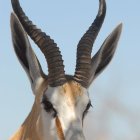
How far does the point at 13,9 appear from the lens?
10844 mm

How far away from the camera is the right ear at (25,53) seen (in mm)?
10125

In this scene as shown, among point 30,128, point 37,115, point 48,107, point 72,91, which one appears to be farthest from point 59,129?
point 30,128

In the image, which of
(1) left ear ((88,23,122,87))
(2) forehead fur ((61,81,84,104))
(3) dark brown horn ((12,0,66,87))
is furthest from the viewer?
(1) left ear ((88,23,122,87))

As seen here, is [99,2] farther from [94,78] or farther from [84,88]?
[84,88]

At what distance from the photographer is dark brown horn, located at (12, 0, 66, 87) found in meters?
9.93

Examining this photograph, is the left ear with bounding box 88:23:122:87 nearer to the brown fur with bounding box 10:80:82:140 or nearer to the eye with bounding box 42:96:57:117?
the brown fur with bounding box 10:80:82:140

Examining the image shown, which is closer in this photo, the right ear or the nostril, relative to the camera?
the nostril

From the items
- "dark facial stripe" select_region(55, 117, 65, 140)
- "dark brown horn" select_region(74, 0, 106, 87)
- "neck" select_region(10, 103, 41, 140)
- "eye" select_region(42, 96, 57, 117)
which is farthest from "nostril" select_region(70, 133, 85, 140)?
"dark brown horn" select_region(74, 0, 106, 87)

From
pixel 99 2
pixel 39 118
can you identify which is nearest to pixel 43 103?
pixel 39 118

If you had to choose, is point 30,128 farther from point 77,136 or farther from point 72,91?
point 77,136

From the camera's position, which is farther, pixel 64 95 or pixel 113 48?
pixel 113 48

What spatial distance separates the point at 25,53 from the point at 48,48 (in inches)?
18.7

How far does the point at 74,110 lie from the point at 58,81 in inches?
30.3

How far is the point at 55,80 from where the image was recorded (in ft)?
32.3
